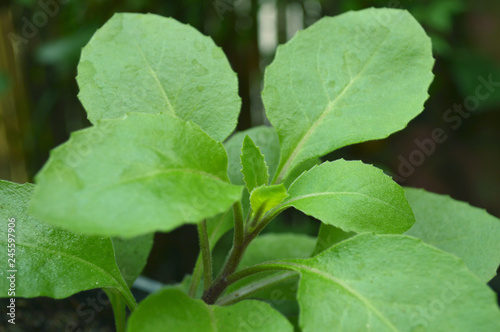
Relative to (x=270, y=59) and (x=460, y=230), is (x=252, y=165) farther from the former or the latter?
(x=270, y=59)

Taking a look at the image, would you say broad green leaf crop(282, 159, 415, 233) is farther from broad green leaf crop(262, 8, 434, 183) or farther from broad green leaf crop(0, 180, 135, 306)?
broad green leaf crop(0, 180, 135, 306)

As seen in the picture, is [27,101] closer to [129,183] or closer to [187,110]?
[187,110]

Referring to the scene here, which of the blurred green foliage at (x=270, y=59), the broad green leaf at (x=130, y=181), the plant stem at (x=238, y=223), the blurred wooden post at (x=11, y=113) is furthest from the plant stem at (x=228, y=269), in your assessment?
the blurred wooden post at (x=11, y=113)

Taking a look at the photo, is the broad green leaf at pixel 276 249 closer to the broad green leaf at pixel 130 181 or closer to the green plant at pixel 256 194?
the green plant at pixel 256 194

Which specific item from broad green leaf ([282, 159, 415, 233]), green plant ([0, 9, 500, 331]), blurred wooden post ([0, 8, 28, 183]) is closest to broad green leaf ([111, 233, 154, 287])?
green plant ([0, 9, 500, 331])

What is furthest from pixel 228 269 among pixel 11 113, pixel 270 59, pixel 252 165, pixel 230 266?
pixel 11 113

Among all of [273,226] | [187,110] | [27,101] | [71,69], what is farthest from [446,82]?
[27,101]
